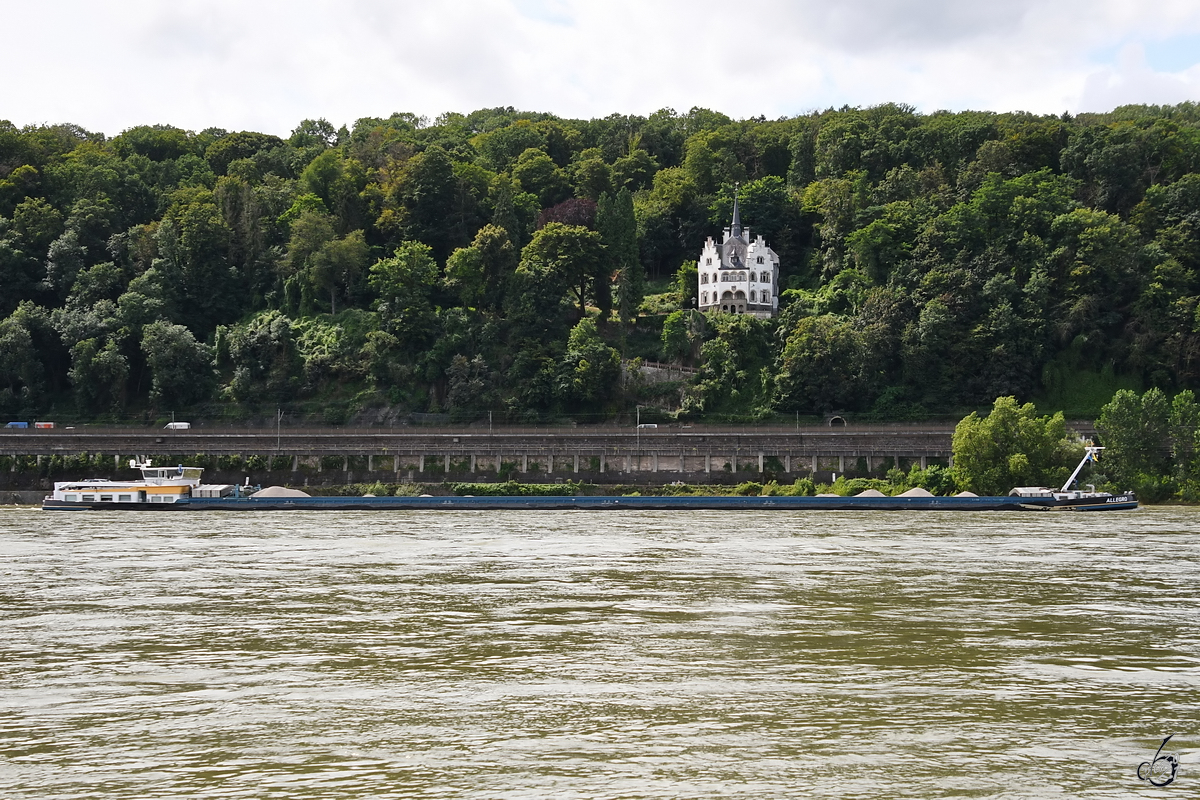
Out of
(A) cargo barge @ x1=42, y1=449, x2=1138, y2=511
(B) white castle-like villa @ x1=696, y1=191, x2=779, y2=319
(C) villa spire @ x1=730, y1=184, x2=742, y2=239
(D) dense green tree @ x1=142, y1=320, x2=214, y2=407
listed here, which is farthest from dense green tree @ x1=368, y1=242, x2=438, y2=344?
(C) villa spire @ x1=730, y1=184, x2=742, y2=239

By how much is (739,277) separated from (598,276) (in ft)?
43.3

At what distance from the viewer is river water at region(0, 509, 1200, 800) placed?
16.3m

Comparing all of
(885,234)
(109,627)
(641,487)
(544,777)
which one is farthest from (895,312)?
(544,777)

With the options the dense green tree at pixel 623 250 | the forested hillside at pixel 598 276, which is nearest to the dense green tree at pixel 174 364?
the forested hillside at pixel 598 276

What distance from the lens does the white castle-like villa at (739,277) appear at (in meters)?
113

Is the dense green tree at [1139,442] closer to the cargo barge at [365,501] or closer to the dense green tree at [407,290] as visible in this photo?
the cargo barge at [365,501]

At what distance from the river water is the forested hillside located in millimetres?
55664

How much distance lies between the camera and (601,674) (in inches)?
882

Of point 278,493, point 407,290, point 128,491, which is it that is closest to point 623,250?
point 407,290

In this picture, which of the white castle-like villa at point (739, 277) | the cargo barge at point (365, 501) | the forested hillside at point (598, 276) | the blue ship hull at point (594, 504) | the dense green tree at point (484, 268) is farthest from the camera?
the white castle-like villa at point (739, 277)

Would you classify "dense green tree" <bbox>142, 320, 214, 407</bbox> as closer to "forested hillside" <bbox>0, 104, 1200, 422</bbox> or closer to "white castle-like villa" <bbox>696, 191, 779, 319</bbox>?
"forested hillside" <bbox>0, 104, 1200, 422</bbox>

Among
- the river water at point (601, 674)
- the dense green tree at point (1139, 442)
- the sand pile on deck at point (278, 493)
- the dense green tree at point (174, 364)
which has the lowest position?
the river water at point (601, 674)

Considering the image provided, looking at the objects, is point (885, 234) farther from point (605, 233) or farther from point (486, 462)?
point (486, 462)

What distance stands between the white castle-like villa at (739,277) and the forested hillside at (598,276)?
2.39m
